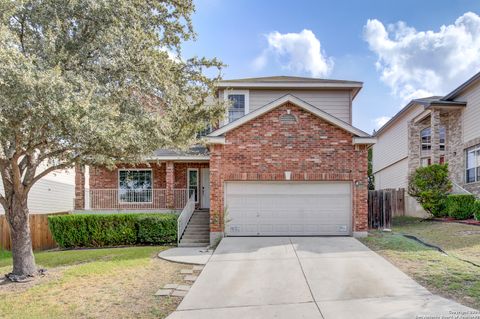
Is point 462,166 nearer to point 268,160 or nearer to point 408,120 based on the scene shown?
point 408,120

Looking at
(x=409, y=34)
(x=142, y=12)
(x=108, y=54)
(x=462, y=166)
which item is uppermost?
(x=409, y=34)

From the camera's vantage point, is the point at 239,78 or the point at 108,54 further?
the point at 239,78

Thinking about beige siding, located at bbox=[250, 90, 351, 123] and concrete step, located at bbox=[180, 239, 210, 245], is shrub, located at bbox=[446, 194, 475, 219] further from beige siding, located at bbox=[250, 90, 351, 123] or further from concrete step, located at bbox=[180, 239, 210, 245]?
concrete step, located at bbox=[180, 239, 210, 245]

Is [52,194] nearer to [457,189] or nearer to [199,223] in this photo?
[199,223]

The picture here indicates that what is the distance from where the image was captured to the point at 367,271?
8.66 metres

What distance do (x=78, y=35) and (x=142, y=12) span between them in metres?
1.68

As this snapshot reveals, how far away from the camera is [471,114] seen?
1692 cm

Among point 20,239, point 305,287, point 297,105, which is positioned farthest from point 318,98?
point 20,239

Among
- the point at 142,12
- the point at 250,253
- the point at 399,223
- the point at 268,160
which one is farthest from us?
the point at 399,223

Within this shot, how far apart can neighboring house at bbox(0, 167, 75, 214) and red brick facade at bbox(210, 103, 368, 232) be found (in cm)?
1073

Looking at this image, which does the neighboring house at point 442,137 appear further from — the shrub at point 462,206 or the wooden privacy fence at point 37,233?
the wooden privacy fence at point 37,233

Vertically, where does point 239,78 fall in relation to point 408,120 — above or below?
above

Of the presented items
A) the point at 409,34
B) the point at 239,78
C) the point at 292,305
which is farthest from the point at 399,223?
the point at 292,305

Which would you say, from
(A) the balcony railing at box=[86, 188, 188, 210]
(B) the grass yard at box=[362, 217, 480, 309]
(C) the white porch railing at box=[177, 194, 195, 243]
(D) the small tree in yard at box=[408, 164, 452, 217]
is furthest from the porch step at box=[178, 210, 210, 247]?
(D) the small tree in yard at box=[408, 164, 452, 217]
